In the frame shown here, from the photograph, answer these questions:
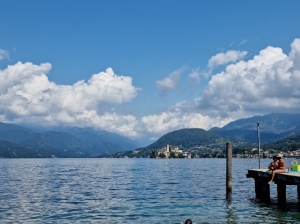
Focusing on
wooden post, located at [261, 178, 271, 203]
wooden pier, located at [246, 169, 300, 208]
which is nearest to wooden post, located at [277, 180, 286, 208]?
wooden pier, located at [246, 169, 300, 208]

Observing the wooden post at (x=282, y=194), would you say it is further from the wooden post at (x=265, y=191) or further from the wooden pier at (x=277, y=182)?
the wooden post at (x=265, y=191)

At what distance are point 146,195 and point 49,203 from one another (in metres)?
11.9

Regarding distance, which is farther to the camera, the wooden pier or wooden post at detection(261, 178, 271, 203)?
wooden post at detection(261, 178, 271, 203)

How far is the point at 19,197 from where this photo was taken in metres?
41.1

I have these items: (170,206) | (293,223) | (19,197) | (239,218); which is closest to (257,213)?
(239,218)

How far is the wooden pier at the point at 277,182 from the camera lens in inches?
1145

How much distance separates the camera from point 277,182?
106 feet

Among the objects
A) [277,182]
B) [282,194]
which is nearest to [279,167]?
[277,182]

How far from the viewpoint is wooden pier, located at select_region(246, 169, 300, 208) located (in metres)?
29.1

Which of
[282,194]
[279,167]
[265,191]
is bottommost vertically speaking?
[265,191]

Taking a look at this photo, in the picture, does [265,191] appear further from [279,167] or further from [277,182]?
[279,167]

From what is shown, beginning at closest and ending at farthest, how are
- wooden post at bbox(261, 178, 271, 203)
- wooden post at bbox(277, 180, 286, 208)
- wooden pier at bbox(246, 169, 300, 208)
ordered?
wooden pier at bbox(246, 169, 300, 208), wooden post at bbox(277, 180, 286, 208), wooden post at bbox(261, 178, 271, 203)

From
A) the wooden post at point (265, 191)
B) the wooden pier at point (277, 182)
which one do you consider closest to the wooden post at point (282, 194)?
the wooden pier at point (277, 182)

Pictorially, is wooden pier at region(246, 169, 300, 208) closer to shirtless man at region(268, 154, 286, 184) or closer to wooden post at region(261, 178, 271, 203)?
wooden post at region(261, 178, 271, 203)
